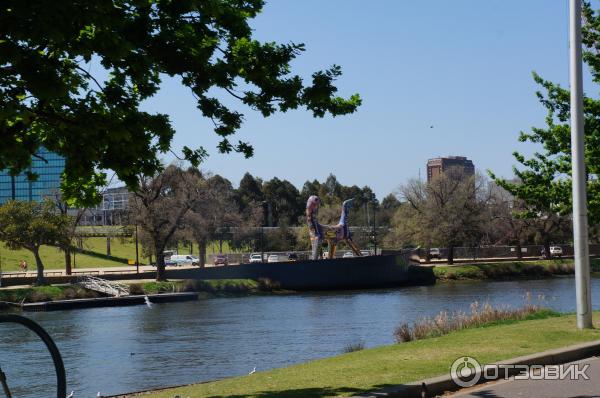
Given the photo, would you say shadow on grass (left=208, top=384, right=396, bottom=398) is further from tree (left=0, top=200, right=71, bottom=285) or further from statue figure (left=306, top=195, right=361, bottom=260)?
statue figure (left=306, top=195, right=361, bottom=260)

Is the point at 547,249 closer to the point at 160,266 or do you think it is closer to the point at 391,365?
the point at 160,266

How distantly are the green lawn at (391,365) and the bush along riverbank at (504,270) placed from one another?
59389 mm

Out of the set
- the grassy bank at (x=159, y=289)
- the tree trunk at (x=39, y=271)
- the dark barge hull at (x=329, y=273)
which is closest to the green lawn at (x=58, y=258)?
the dark barge hull at (x=329, y=273)

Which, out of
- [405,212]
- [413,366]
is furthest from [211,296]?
[413,366]

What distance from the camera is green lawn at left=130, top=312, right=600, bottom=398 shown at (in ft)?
35.3

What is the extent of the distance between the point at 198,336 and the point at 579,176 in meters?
20.9

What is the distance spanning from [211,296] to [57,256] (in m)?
39.1

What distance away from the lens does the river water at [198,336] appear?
2208 centimetres

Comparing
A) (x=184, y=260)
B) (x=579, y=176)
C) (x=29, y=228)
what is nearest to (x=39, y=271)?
(x=29, y=228)

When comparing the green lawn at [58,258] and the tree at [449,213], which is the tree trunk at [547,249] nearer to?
the tree at [449,213]

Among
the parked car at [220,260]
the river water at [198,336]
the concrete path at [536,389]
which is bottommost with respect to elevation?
the river water at [198,336]

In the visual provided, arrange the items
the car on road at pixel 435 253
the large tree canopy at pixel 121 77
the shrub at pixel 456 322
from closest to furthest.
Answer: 1. the large tree canopy at pixel 121 77
2. the shrub at pixel 456 322
3. the car on road at pixel 435 253

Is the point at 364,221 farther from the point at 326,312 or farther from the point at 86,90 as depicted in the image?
the point at 86,90

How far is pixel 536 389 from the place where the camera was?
10.3m
